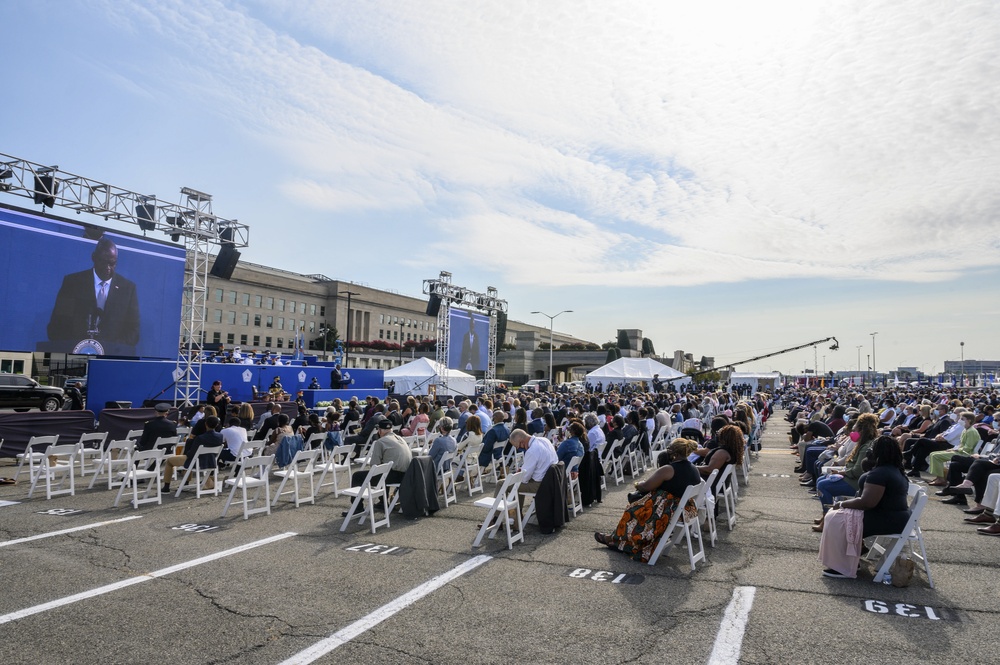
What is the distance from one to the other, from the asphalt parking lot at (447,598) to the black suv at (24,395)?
20.4 m

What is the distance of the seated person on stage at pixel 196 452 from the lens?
9.88 metres

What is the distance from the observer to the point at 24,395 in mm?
24625

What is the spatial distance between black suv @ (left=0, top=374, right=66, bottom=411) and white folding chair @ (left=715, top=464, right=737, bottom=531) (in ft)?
83.5

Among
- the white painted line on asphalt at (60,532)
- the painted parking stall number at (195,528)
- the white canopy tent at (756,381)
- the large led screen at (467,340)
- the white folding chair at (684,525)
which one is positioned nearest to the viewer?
the white folding chair at (684,525)

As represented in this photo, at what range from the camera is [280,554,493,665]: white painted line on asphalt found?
422 cm

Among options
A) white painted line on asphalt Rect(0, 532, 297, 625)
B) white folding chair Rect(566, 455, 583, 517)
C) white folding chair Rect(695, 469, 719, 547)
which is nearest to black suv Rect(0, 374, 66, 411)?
white painted line on asphalt Rect(0, 532, 297, 625)

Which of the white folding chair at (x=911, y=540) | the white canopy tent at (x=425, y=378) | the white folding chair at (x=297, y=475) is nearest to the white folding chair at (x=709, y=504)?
the white folding chair at (x=911, y=540)

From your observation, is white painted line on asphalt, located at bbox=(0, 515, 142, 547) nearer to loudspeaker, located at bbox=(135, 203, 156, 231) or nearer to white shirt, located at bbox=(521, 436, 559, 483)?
white shirt, located at bbox=(521, 436, 559, 483)

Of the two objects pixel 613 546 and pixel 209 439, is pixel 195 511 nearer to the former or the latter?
pixel 209 439

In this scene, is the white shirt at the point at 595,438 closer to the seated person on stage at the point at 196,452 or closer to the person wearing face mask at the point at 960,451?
the person wearing face mask at the point at 960,451

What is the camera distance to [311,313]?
292 feet

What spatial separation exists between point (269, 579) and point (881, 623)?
5.04m

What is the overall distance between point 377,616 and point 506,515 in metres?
2.32

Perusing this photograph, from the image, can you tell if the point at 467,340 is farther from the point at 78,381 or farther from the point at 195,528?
the point at 195,528
